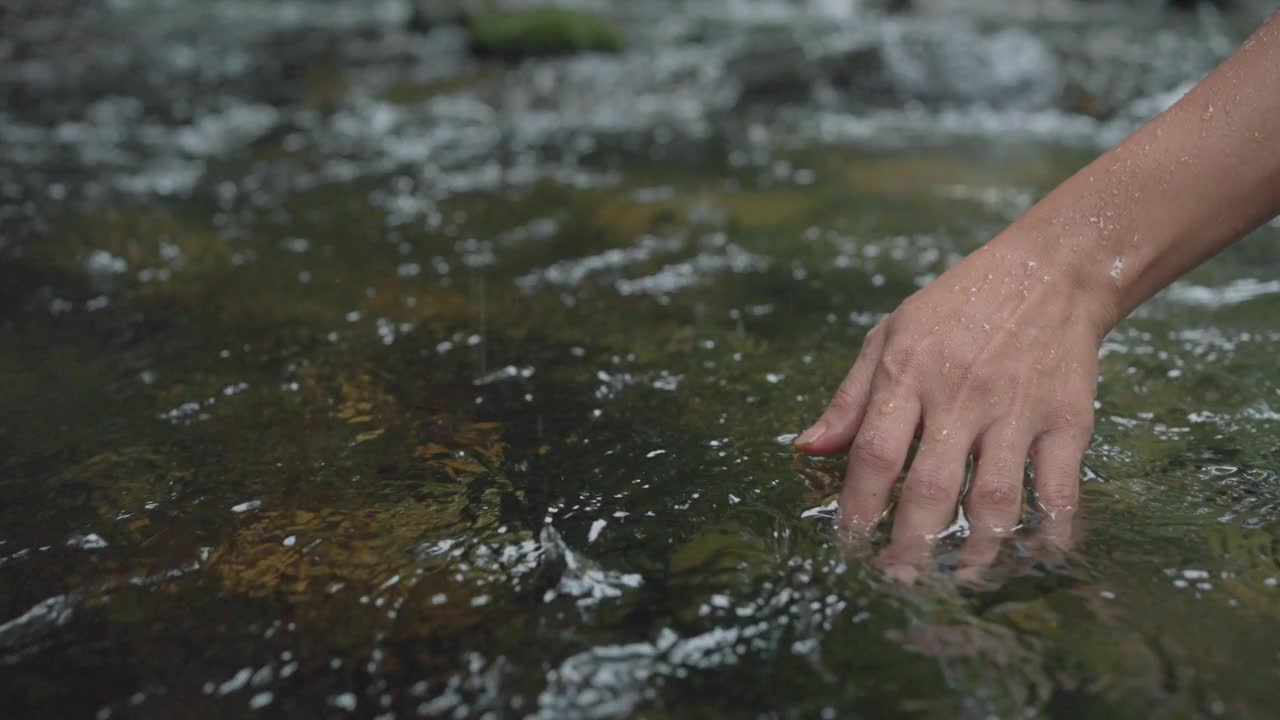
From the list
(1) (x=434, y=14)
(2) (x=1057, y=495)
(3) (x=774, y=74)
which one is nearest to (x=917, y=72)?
(3) (x=774, y=74)

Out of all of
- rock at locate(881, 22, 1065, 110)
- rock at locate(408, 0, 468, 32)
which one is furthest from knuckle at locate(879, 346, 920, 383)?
rock at locate(408, 0, 468, 32)

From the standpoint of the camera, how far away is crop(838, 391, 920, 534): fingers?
1647 mm

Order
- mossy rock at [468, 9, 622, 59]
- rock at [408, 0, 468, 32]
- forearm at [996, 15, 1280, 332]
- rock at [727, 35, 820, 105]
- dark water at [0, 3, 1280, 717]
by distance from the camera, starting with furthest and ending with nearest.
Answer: rock at [408, 0, 468, 32] < mossy rock at [468, 9, 622, 59] < rock at [727, 35, 820, 105] < forearm at [996, 15, 1280, 332] < dark water at [0, 3, 1280, 717]

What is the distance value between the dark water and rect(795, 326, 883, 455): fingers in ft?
0.48

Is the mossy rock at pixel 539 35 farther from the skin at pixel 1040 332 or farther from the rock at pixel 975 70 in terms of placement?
the skin at pixel 1040 332

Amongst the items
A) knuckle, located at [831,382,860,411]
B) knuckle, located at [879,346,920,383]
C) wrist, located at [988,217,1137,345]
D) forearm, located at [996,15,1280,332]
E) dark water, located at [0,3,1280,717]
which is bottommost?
dark water, located at [0,3,1280,717]

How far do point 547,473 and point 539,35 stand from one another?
8.96 metres

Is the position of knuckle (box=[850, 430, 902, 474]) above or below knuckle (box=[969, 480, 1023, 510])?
above

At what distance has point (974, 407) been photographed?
1.64m

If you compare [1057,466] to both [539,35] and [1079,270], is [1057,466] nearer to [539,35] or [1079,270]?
[1079,270]

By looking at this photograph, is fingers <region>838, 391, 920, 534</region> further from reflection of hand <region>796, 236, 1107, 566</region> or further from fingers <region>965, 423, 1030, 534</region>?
fingers <region>965, 423, 1030, 534</region>

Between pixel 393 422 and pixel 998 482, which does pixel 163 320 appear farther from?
pixel 998 482

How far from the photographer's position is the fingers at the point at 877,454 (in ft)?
5.41

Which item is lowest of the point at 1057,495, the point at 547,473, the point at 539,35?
the point at 547,473
